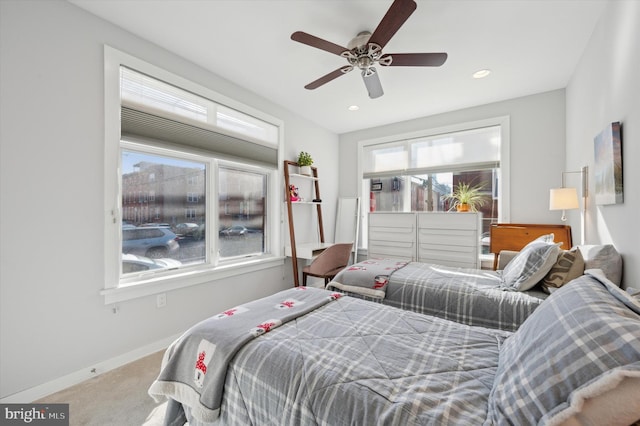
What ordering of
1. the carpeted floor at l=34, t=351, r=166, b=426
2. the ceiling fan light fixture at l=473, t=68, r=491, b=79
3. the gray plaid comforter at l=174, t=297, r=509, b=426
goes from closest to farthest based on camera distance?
the gray plaid comforter at l=174, t=297, r=509, b=426 < the carpeted floor at l=34, t=351, r=166, b=426 < the ceiling fan light fixture at l=473, t=68, r=491, b=79

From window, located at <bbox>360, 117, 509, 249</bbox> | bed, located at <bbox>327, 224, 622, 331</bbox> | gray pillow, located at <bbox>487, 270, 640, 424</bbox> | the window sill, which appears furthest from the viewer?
window, located at <bbox>360, 117, 509, 249</bbox>

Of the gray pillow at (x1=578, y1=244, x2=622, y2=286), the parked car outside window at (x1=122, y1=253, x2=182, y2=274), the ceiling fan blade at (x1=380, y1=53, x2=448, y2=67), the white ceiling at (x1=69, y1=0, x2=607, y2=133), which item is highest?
the white ceiling at (x1=69, y1=0, x2=607, y2=133)

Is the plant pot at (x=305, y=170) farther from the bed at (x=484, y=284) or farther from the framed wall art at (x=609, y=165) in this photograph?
the framed wall art at (x=609, y=165)

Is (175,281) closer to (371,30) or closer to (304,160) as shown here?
(304,160)

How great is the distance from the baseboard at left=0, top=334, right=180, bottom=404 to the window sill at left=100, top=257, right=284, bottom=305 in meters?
0.46

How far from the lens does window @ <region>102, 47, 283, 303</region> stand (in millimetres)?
2193

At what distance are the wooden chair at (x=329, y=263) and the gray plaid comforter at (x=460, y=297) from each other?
82 cm

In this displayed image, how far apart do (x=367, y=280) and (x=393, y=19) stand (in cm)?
195

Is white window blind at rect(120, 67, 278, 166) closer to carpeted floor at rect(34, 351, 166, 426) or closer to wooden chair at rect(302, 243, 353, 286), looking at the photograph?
wooden chair at rect(302, 243, 353, 286)

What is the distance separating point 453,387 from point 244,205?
9.79 feet

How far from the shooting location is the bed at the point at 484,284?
6.09 ft

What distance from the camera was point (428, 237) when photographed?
3.91m

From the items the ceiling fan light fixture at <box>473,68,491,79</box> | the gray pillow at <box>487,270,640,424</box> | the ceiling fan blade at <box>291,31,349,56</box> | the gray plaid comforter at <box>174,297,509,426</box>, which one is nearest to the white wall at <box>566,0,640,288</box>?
the ceiling fan light fixture at <box>473,68,491,79</box>

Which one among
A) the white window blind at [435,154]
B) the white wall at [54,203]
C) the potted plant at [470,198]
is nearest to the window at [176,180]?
the white wall at [54,203]
